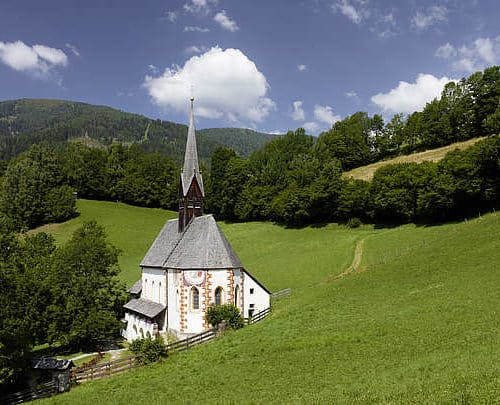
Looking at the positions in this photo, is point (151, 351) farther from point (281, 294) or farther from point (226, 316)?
point (281, 294)

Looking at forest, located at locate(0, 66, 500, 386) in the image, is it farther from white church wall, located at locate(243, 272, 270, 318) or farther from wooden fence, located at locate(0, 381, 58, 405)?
white church wall, located at locate(243, 272, 270, 318)

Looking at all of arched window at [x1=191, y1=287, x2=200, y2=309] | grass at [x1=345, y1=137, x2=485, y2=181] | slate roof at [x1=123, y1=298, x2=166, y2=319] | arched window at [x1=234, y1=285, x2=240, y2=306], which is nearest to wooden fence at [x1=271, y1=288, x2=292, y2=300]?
arched window at [x1=234, y1=285, x2=240, y2=306]

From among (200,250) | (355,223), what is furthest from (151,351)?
(355,223)

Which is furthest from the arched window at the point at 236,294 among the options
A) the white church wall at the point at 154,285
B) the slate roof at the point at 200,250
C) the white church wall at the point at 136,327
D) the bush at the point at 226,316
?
the white church wall at the point at 136,327

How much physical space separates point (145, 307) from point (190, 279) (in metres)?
8.08

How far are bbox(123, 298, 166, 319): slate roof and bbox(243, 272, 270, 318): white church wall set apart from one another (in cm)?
766

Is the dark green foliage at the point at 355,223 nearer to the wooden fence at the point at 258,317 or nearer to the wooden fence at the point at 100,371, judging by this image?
the wooden fence at the point at 258,317

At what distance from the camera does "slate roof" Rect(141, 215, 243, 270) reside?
124 ft

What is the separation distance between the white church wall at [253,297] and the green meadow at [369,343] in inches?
57.4

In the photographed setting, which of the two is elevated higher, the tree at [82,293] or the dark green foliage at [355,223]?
the dark green foliage at [355,223]

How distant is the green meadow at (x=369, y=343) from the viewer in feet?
52.4

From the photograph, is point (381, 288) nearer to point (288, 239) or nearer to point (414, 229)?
point (414, 229)

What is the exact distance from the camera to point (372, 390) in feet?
50.5

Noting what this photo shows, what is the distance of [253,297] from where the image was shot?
133 ft
